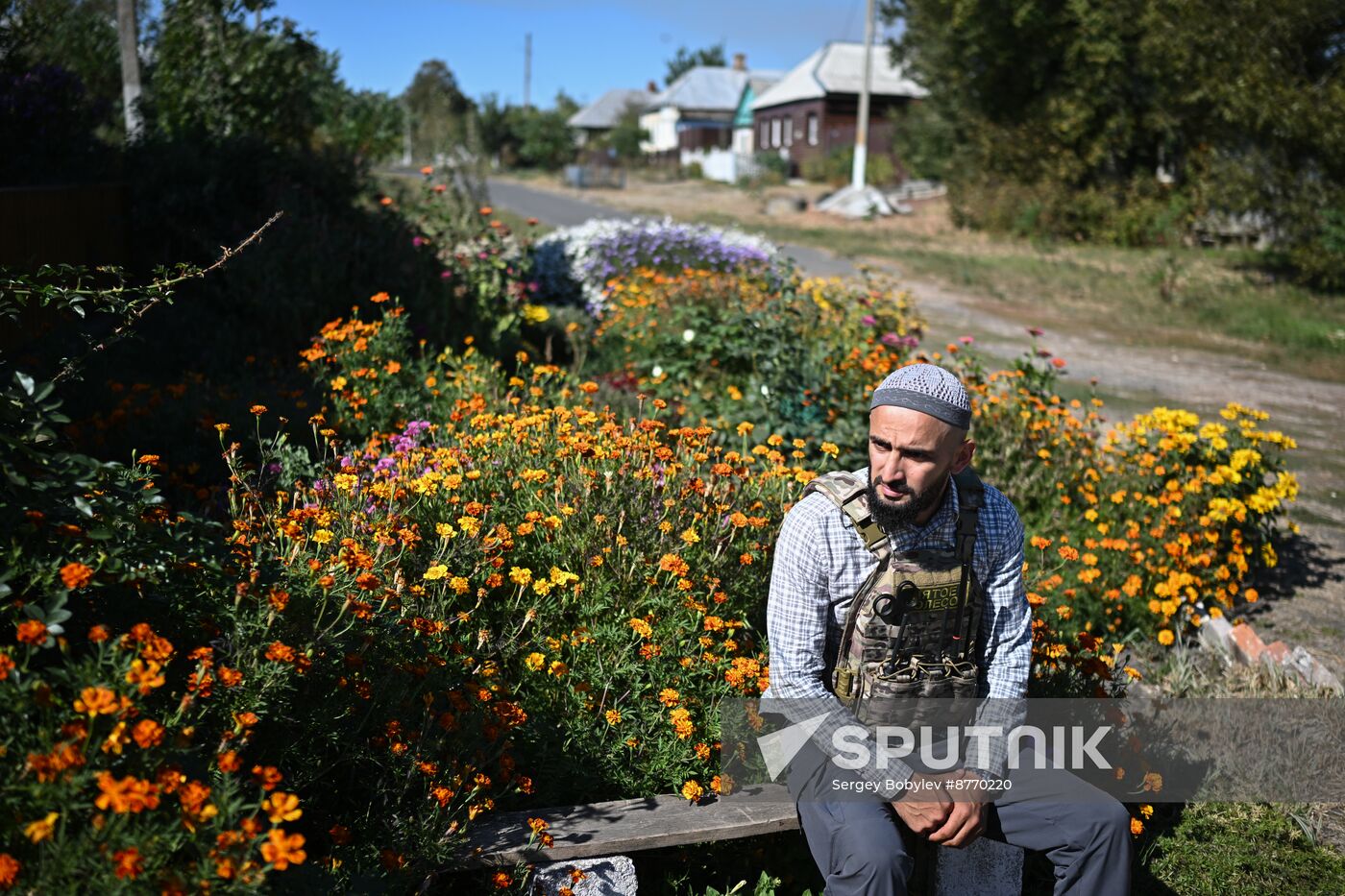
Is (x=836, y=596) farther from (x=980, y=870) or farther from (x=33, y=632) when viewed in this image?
(x=33, y=632)

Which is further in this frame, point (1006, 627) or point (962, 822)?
point (1006, 627)

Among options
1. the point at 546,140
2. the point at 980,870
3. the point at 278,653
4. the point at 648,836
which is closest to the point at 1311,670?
the point at 980,870

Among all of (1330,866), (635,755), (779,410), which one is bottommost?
(1330,866)

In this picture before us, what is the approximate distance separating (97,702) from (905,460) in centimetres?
184

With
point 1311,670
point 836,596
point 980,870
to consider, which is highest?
point 836,596

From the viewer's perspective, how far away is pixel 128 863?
1.62 metres

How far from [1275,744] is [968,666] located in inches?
78.5

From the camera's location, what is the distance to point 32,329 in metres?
6.00

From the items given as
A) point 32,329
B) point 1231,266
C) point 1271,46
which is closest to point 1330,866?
point 32,329

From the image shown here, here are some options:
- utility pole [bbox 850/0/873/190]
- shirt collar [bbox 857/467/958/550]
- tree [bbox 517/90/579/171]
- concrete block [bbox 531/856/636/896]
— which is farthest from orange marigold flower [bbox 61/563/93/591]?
tree [bbox 517/90/579/171]

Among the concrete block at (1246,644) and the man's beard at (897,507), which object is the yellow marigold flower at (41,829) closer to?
the man's beard at (897,507)

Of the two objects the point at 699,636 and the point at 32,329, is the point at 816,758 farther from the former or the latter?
the point at 32,329

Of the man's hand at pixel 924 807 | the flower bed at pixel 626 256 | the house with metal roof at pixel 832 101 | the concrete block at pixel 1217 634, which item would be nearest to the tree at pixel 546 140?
the house with metal roof at pixel 832 101

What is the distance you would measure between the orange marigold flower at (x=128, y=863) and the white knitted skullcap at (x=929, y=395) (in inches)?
74.2
